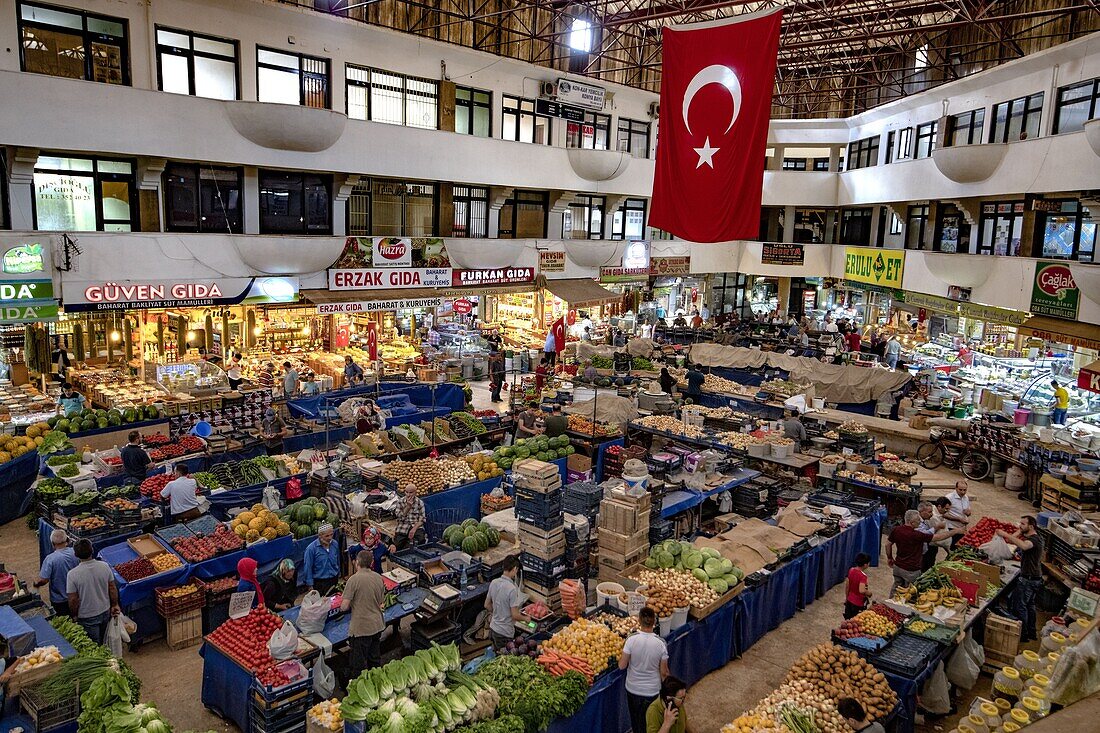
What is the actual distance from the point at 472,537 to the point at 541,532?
1084 millimetres

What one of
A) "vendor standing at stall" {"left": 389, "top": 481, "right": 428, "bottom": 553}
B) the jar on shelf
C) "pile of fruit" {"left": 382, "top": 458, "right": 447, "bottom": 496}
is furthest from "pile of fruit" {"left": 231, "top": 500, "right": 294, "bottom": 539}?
the jar on shelf

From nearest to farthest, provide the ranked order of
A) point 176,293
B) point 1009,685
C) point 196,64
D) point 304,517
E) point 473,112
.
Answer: point 1009,685, point 304,517, point 176,293, point 196,64, point 473,112

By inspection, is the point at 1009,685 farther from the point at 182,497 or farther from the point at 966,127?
the point at 966,127

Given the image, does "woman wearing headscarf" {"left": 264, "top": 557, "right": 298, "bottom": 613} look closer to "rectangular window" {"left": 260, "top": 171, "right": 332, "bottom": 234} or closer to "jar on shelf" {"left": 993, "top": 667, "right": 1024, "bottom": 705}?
"jar on shelf" {"left": 993, "top": 667, "right": 1024, "bottom": 705}

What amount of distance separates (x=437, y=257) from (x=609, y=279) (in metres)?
8.56

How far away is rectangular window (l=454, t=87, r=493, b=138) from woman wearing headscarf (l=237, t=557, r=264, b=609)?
678 inches

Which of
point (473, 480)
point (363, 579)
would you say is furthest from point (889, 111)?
point (363, 579)

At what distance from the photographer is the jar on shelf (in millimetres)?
7387

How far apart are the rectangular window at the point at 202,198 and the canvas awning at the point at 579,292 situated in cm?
1047

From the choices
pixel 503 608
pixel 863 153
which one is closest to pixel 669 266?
pixel 863 153

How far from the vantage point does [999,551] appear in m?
9.96

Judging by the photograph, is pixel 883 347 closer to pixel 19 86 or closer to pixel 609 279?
pixel 609 279

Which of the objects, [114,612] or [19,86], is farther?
[19,86]

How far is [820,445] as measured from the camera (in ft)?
51.0
